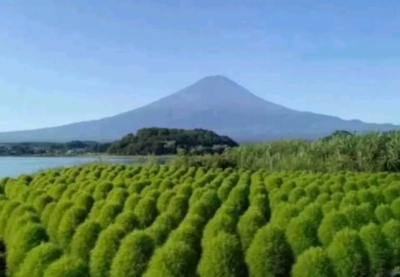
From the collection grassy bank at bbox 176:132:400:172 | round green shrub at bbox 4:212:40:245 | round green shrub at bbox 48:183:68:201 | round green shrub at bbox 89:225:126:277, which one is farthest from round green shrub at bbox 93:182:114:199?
grassy bank at bbox 176:132:400:172

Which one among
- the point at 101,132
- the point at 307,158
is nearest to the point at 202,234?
the point at 307,158

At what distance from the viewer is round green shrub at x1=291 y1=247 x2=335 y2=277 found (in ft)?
22.9

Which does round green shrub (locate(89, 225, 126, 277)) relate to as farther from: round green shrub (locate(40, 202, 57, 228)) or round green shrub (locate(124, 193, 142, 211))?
round green shrub (locate(124, 193, 142, 211))

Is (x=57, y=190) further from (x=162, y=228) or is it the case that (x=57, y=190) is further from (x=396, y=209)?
(x=396, y=209)

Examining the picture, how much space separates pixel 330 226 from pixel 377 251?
0.98 meters

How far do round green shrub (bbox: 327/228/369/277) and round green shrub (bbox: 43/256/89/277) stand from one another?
3033 mm

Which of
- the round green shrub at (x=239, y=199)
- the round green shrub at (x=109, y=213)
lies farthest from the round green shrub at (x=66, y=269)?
the round green shrub at (x=239, y=199)

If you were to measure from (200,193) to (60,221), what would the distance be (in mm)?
3170

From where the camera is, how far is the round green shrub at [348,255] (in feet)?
24.6

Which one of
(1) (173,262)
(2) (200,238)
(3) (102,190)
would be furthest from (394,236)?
(3) (102,190)

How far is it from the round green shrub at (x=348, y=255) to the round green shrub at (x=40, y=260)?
10.8 ft

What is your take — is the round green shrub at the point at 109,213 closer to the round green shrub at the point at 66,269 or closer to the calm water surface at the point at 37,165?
the round green shrub at the point at 66,269

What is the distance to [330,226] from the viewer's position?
29.7 ft

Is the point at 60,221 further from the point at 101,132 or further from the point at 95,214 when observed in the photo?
the point at 101,132
